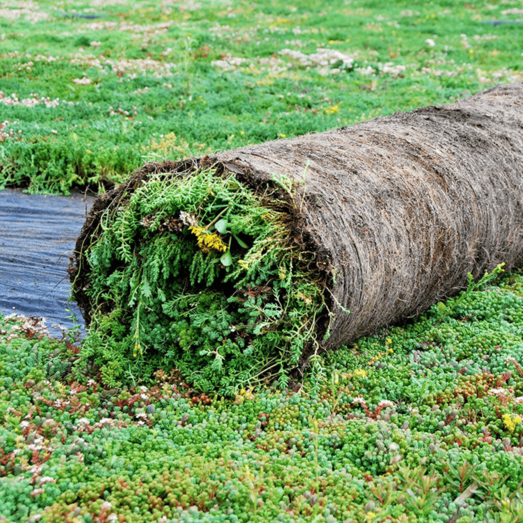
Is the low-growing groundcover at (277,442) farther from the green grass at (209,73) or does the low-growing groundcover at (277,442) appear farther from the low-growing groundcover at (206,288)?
the green grass at (209,73)

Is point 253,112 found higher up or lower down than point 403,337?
higher up

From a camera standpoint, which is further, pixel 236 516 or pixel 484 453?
pixel 484 453

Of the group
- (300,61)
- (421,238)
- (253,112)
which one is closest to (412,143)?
(421,238)

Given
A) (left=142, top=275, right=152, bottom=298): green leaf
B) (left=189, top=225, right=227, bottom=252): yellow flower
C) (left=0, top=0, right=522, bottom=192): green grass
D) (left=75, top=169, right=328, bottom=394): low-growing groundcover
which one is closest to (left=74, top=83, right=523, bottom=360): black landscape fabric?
(left=75, top=169, right=328, bottom=394): low-growing groundcover

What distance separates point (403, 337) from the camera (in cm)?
476

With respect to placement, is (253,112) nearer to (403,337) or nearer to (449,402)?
(403,337)

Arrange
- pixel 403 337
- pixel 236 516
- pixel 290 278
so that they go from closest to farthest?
1. pixel 236 516
2. pixel 290 278
3. pixel 403 337

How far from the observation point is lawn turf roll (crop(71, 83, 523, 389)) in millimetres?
3793

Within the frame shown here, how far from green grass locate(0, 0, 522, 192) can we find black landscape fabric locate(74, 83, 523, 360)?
1188mm

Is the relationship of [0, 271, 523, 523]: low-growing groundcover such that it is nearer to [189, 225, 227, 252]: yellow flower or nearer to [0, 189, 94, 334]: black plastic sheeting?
[189, 225, 227, 252]: yellow flower

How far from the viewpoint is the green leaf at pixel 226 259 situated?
376cm

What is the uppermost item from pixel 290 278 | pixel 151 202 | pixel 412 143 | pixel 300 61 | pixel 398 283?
pixel 300 61

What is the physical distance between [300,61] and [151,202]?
12118mm

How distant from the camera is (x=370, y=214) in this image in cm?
418
